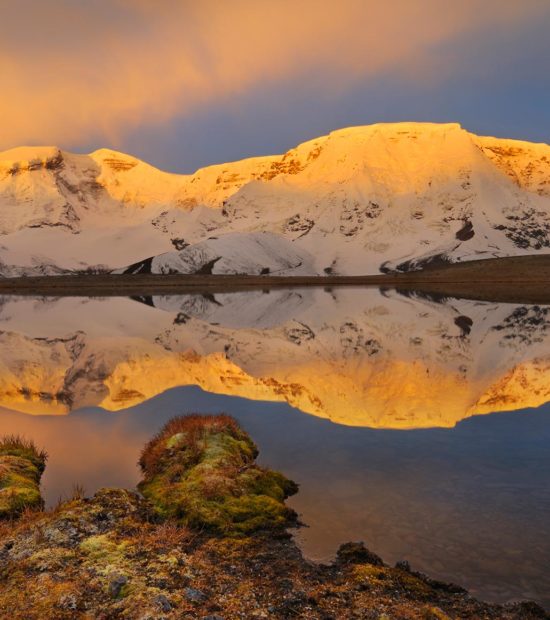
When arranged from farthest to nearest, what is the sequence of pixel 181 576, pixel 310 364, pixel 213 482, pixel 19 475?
pixel 310 364 → pixel 19 475 → pixel 213 482 → pixel 181 576

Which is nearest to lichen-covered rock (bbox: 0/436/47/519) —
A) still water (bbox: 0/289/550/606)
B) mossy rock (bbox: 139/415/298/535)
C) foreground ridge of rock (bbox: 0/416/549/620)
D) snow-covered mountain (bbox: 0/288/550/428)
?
still water (bbox: 0/289/550/606)

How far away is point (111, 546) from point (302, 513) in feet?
14.8

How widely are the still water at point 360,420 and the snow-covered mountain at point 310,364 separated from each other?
0.50 feet

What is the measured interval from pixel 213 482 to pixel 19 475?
5184 mm

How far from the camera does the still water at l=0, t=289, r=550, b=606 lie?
12.2 m

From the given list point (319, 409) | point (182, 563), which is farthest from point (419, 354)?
point (182, 563)

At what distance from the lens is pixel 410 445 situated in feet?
59.4

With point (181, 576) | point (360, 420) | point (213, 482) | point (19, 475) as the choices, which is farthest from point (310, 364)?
point (181, 576)

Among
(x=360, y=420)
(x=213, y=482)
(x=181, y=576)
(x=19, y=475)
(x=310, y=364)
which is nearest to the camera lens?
(x=181, y=576)

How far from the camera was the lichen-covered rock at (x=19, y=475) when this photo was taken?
13.6m

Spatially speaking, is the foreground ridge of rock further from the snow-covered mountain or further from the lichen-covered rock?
the snow-covered mountain

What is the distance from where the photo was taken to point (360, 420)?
2152 cm

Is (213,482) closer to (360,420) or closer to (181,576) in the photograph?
(181,576)

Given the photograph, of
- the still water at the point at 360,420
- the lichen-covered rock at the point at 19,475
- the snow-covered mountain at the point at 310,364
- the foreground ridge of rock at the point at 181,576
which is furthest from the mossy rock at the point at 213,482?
the snow-covered mountain at the point at 310,364
